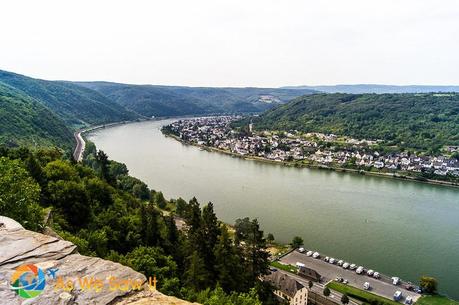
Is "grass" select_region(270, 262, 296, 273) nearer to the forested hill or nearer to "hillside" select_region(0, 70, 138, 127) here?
the forested hill

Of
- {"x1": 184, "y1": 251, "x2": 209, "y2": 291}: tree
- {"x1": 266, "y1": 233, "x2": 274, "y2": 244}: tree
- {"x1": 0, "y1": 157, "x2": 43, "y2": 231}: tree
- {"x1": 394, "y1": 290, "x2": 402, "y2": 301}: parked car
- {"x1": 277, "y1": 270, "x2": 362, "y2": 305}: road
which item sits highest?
{"x1": 0, "y1": 157, "x2": 43, "y2": 231}: tree

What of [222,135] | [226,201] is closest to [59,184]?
[226,201]

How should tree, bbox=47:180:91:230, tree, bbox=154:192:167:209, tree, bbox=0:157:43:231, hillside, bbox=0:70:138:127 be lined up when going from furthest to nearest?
hillside, bbox=0:70:138:127 → tree, bbox=154:192:167:209 → tree, bbox=47:180:91:230 → tree, bbox=0:157:43:231

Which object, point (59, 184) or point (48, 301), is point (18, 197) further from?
point (59, 184)

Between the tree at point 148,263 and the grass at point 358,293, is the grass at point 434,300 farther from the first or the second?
the tree at point 148,263

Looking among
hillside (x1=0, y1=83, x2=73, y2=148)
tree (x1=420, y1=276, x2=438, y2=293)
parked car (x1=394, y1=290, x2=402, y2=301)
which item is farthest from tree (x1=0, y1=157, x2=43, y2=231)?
hillside (x1=0, y1=83, x2=73, y2=148)

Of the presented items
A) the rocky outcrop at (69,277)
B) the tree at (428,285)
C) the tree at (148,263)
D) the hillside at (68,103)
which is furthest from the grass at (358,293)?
the hillside at (68,103)

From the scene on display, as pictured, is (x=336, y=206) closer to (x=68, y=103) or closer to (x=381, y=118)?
(x=381, y=118)
